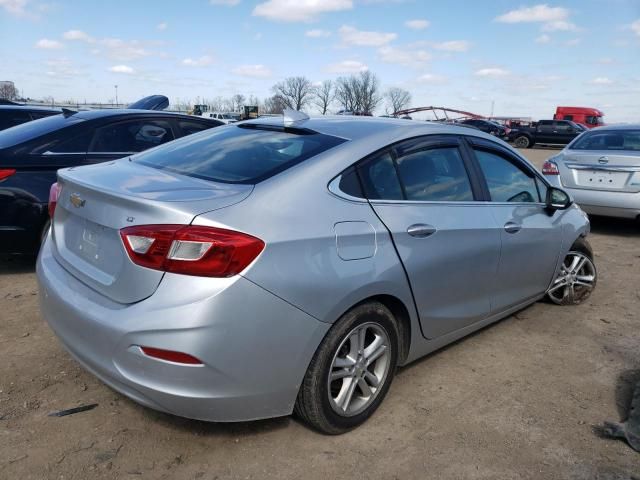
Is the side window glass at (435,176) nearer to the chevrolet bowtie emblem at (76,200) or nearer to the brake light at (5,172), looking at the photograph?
the chevrolet bowtie emblem at (76,200)

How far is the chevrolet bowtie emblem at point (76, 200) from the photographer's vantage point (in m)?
2.56

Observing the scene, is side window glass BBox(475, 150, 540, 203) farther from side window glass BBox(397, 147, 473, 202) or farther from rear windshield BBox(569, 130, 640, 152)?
rear windshield BBox(569, 130, 640, 152)

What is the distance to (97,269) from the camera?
2.41 m

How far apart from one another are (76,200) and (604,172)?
21.6 feet

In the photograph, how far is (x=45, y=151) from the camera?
478 centimetres

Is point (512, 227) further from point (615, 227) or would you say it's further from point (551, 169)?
point (615, 227)

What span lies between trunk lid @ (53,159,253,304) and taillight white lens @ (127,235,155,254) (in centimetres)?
6

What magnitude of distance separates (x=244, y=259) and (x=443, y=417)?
1494mm

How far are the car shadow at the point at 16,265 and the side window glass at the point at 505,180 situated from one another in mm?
4134

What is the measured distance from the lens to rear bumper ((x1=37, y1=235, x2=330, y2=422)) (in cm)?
209

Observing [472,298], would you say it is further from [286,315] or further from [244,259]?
[244,259]

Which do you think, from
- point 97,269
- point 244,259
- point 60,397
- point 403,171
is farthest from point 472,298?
point 60,397

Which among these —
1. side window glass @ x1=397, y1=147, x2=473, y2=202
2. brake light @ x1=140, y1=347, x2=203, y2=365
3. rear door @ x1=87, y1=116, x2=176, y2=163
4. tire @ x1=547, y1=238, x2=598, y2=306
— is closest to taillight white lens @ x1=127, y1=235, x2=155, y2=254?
brake light @ x1=140, y1=347, x2=203, y2=365

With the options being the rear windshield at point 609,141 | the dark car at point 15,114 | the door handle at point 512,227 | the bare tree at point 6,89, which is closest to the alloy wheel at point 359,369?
the door handle at point 512,227
